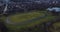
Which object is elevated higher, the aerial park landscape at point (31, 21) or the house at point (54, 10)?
the house at point (54, 10)

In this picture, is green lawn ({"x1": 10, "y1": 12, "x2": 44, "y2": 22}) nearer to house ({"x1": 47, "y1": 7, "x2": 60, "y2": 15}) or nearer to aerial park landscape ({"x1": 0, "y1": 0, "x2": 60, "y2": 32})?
aerial park landscape ({"x1": 0, "y1": 0, "x2": 60, "y2": 32})

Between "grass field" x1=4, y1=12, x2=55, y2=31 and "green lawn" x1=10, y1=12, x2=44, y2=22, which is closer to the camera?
"grass field" x1=4, y1=12, x2=55, y2=31

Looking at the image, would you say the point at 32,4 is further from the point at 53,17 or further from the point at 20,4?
the point at 53,17

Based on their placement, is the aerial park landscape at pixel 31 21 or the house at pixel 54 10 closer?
the aerial park landscape at pixel 31 21

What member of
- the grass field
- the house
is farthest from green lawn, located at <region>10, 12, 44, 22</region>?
the house

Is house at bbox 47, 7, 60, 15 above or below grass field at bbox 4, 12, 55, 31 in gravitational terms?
Result: above

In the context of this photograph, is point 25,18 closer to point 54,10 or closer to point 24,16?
point 24,16

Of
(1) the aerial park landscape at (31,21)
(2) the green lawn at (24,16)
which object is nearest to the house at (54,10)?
(1) the aerial park landscape at (31,21)

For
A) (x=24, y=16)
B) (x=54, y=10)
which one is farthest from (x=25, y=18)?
(x=54, y=10)

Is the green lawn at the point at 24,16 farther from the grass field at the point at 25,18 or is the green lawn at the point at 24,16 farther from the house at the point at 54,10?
the house at the point at 54,10

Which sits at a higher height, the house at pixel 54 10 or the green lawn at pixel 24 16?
the house at pixel 54 10

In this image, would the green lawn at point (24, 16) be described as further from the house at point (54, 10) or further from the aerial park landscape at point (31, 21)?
the house at point (54, 10)

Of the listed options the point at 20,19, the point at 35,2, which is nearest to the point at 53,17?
the point at 35,2

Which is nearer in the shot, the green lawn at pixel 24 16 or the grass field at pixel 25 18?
the grass field at pixel 25 18
